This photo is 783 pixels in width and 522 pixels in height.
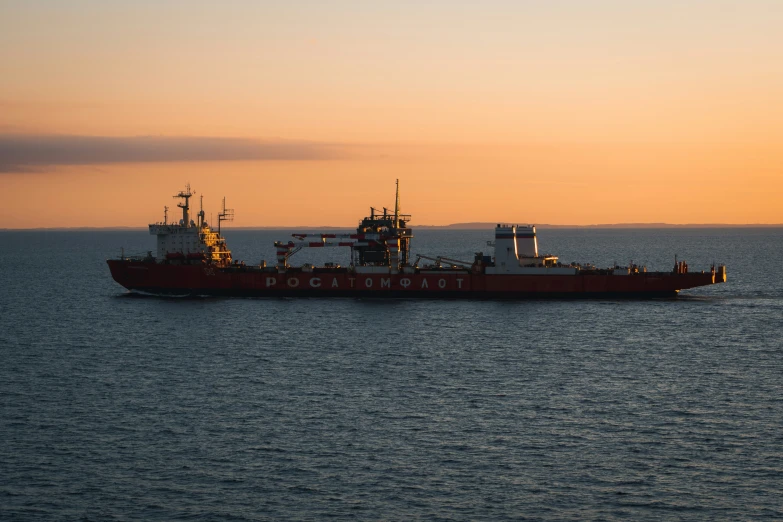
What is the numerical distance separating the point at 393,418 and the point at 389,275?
5061 cm

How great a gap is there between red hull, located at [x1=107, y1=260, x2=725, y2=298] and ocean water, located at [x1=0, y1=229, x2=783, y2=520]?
11750 millimetres

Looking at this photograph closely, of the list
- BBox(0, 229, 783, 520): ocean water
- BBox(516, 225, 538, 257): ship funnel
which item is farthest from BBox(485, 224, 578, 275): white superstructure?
BBox(0, 229, 783, 520): ocean water

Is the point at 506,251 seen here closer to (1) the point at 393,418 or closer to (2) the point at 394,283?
(2) the point at 394,283

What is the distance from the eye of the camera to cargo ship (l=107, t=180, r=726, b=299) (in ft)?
316

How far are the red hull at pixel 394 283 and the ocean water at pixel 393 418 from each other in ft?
38.5

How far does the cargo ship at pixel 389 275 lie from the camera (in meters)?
96.4

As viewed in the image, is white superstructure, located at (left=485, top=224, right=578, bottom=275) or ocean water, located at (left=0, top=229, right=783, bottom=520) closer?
ocean water, located at (left=0, top=229, right=783, bottom=520)

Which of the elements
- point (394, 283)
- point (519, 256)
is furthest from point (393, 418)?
point (519, 256)

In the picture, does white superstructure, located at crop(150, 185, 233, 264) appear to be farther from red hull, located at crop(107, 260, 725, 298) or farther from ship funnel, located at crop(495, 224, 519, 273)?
ship funnel, located at crop(495, 224, 519, 273)

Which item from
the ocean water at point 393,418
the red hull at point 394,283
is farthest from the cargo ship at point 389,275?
the ocean water at point 393,418

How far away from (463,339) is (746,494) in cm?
3721

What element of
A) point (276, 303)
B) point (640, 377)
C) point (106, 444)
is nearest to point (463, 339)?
point (640, 377)

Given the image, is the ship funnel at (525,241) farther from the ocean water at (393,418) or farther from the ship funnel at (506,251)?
the ocean water at (393,418)

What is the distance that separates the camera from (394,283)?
320 feet
